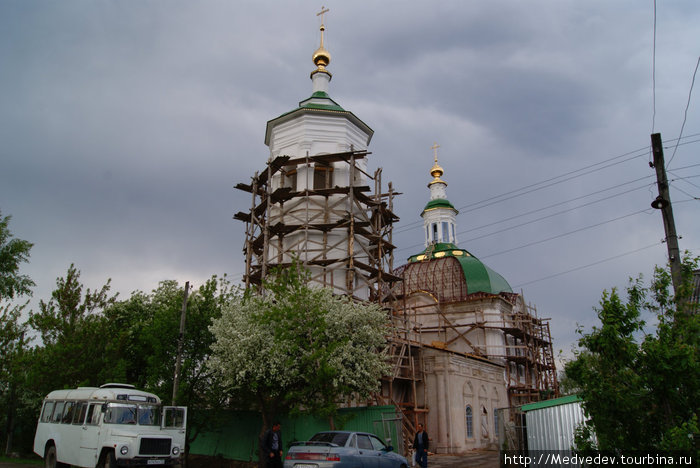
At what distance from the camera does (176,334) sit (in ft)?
66.0

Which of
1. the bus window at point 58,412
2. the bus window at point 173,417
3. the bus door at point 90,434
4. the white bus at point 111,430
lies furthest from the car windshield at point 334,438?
the bus window at point 58,412

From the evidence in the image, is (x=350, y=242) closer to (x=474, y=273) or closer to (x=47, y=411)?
(x=47, y=411)

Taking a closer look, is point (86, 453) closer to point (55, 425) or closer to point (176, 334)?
point (55, 425)

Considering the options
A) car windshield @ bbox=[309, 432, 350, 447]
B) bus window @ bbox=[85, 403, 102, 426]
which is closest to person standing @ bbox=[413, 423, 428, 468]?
car windshield @ bbox=[309, 432, 350, 447]

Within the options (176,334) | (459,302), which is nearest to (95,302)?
(176,334)

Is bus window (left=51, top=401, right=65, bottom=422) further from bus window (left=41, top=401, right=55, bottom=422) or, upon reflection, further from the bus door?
the bus door

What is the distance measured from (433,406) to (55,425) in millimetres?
16764

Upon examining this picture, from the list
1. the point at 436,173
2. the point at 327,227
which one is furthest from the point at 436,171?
the point at 327,227

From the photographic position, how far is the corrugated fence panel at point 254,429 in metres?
19.1

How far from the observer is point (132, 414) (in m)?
15.2

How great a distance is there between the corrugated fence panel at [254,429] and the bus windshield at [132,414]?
187 inches

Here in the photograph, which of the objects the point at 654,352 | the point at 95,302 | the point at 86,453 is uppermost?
the point at 95,302

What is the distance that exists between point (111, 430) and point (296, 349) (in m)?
5.57

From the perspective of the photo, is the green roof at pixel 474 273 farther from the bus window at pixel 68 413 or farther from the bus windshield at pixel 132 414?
the bus window at pixel 68 413
